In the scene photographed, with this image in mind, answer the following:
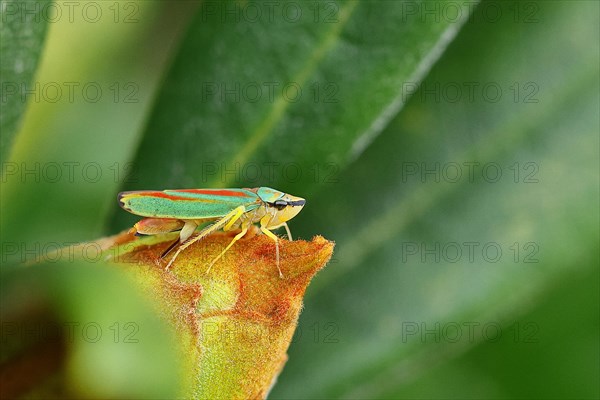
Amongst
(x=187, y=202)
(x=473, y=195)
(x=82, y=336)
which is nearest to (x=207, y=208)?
(x=187, y=202)

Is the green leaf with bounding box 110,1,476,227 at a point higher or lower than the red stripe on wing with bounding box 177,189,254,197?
higher

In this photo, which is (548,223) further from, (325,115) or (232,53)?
(232,53)

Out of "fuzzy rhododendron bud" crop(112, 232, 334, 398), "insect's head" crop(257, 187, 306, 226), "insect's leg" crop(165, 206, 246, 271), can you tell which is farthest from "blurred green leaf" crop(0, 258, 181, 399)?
"insect's head" crop(257, 187, 306, 226)

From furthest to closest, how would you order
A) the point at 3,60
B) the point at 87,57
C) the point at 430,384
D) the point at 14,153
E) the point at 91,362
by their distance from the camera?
1. the point at 430,384
2. the point at 87,57
3. the point at 14,153
4. the point at 3,60
5. the point at 91,362

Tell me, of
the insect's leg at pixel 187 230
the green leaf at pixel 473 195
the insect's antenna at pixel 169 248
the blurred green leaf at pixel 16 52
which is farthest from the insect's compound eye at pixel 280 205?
the blurred green leaf at pixel 16 52

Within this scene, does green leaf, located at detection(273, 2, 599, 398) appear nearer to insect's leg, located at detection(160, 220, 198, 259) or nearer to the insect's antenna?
insect's leg, located at detection(160, 220, 198, 259)

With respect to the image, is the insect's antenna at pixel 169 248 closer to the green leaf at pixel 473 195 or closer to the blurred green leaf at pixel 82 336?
the blurred green leaf at pixel 82 336

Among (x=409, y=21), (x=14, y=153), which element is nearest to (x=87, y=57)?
(x=14, y=153)
